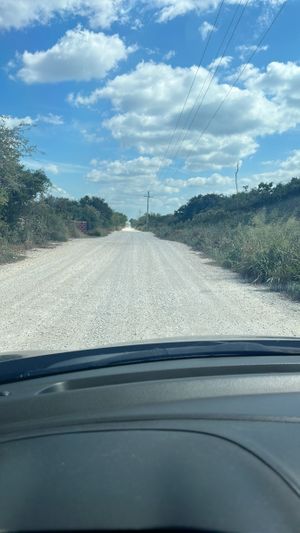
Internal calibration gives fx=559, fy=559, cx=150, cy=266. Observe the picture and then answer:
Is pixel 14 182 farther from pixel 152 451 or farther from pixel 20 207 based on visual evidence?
pixel 152 451

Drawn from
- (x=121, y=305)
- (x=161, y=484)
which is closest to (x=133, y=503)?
(x=161, y=484)

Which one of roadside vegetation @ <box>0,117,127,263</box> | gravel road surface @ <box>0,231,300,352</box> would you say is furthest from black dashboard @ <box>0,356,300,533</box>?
roadside vegetation @ <box>0,117,127,263</box>

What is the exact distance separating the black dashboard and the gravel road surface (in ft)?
15.6

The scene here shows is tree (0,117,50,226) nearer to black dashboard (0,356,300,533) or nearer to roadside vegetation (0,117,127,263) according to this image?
roadside vegetation (0,117,127,263)

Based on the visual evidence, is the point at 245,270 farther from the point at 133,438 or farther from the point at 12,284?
the point at 133,438

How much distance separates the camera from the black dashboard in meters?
1.67

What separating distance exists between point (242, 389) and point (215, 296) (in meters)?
10.3

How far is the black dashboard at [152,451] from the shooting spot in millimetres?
1672

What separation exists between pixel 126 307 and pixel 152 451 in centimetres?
917

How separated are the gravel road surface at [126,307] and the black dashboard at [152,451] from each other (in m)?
4.76

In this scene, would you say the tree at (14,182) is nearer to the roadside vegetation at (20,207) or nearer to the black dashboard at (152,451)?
the roadside vegetation at (20,207)

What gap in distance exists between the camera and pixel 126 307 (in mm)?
11180

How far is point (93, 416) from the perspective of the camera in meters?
2.39

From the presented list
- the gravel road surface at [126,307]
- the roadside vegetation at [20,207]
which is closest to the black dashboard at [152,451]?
the gravel road surface at [126,307]
